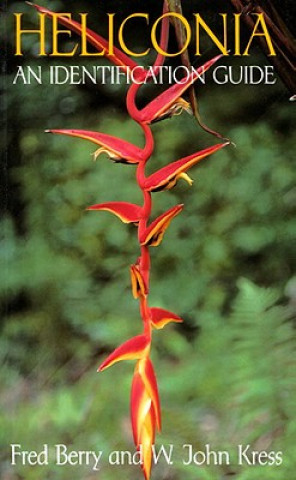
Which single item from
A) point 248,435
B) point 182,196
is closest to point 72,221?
point 182,196

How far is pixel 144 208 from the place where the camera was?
76.7 inches

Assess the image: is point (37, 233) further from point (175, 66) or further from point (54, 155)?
point (175, 66)

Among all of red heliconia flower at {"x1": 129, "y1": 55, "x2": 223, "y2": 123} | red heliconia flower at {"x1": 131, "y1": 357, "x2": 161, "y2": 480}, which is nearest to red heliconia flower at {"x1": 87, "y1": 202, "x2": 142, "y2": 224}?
red heliconia flower at {"x1": 129, "y1": 55, "x2": 223, "y2": 123}

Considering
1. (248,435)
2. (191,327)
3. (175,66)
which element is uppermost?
(175,66)

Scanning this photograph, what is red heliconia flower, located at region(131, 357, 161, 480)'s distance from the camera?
76.5 inches

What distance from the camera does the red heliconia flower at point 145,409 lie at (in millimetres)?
1943

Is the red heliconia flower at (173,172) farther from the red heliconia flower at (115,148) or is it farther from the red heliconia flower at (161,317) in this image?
the red heliconia flower at (161,317)

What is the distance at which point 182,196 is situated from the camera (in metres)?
1.95

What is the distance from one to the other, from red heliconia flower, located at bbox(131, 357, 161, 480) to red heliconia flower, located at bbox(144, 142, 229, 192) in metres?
0.34

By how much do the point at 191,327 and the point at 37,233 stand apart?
13.9 inches

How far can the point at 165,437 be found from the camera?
6.40ft

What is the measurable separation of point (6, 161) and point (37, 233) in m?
0.15

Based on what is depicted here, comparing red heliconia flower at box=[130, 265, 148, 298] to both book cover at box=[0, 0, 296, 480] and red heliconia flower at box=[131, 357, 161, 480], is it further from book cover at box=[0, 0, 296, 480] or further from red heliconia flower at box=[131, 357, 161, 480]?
red heliconia flower at box=[131, 357, 161, 480]

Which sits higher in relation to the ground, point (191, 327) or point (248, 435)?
point (191, 327)
